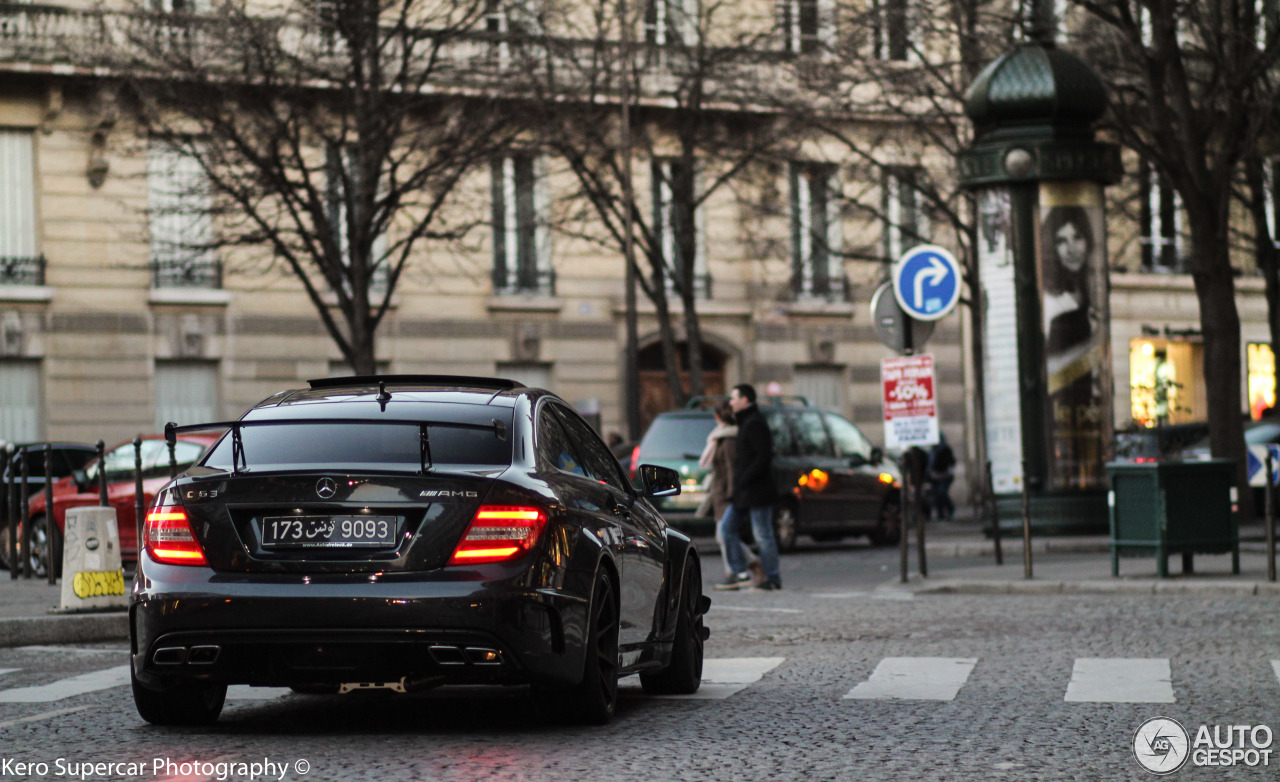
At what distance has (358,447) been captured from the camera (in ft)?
25.6

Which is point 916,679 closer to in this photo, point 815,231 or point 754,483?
point 754,483

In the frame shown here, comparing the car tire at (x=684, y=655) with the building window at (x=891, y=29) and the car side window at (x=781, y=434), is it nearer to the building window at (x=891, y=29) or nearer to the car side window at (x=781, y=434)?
the car side window at (x=781, y=434)

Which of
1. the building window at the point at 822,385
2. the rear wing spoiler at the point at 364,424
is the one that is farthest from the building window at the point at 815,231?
the rear wing spoiler at the point at 364,424

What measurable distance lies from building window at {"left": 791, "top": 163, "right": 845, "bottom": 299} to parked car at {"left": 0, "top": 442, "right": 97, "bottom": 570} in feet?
45.3

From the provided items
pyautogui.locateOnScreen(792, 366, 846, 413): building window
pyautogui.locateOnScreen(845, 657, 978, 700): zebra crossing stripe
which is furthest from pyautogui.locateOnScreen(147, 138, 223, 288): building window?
pyautogui.locateOnScreen(845, 657, 978, 700): zebra crossing stripe

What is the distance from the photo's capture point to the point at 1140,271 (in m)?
44.7

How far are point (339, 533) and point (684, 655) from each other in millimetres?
2647

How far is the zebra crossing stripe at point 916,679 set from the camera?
9.55m

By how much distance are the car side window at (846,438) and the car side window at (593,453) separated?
52.3 feet

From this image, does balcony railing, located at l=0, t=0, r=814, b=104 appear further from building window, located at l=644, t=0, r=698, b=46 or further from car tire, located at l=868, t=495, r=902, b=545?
car tire, located at l=868, t=495, r=902, b=545

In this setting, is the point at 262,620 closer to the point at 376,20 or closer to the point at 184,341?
the point at 376,20

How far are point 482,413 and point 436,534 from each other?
0.86 metres

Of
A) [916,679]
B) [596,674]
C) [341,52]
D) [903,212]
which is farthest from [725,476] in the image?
[903,212]

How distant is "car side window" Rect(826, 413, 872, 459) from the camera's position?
25297mm
